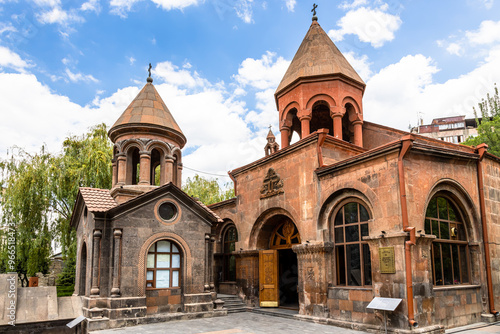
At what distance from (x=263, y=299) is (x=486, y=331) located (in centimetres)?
742

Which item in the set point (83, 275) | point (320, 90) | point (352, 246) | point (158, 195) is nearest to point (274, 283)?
point (352, 246)

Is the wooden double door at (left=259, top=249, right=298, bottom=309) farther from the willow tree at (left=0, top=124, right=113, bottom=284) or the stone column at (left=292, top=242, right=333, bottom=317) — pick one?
the willow tree at (left=0, top=124, right=113, bottom=284)

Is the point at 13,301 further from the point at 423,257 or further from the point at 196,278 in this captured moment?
the point at 423,257

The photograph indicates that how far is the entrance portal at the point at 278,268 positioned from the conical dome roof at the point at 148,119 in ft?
17.8

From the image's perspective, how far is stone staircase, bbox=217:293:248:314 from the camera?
48.5ft

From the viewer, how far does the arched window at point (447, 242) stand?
11.0 meters

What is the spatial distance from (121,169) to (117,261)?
4.34 meters

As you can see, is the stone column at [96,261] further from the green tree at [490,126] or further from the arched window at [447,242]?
the green tree at [490,126]

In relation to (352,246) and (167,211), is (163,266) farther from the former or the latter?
(352,246)

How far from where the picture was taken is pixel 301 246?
12.8 m

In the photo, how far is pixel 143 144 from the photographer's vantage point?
1512cm

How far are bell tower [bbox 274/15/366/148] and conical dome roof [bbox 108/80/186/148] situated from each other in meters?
4.54

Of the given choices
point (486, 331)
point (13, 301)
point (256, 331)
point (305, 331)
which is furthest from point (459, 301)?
point (13, 301)

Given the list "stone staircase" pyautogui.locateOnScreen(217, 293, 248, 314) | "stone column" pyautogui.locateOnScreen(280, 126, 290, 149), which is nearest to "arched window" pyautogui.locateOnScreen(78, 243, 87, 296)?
"stone staircase" pyautogui.locateOnScreen(217, 293, 248, 314)
